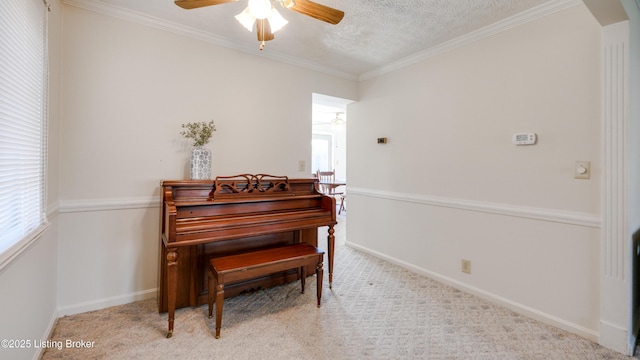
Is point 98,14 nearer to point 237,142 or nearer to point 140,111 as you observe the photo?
point 140,111

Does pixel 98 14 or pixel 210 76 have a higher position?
pixel 98 14

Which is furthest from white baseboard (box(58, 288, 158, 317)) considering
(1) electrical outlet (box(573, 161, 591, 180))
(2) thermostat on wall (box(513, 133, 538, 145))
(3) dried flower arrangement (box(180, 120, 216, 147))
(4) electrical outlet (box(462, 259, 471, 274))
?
→ (1) electrical outlet (box(573, 161, 591, 180))

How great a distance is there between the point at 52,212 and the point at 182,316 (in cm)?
117

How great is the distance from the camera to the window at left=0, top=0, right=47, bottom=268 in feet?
4.04

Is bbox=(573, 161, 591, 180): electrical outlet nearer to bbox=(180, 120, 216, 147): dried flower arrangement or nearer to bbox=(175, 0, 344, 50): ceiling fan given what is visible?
bbox=(175, 0, 344, 50): ceiling fan

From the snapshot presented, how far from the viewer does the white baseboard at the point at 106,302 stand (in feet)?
6.97

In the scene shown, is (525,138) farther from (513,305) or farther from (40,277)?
(40,277)

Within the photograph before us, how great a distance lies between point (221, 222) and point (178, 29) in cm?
180

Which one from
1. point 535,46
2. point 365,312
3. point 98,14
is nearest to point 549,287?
point 365,312

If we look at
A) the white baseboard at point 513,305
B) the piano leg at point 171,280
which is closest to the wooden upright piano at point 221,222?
the piano leg at point 171,280

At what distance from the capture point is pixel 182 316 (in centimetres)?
217

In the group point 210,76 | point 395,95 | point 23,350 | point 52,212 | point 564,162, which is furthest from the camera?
point 395,95

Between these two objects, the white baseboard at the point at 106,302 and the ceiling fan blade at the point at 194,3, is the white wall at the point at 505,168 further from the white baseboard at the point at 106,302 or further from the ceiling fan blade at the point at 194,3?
the white baseboard at the point at 106,302

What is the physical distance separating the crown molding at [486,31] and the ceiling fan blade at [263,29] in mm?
1848
